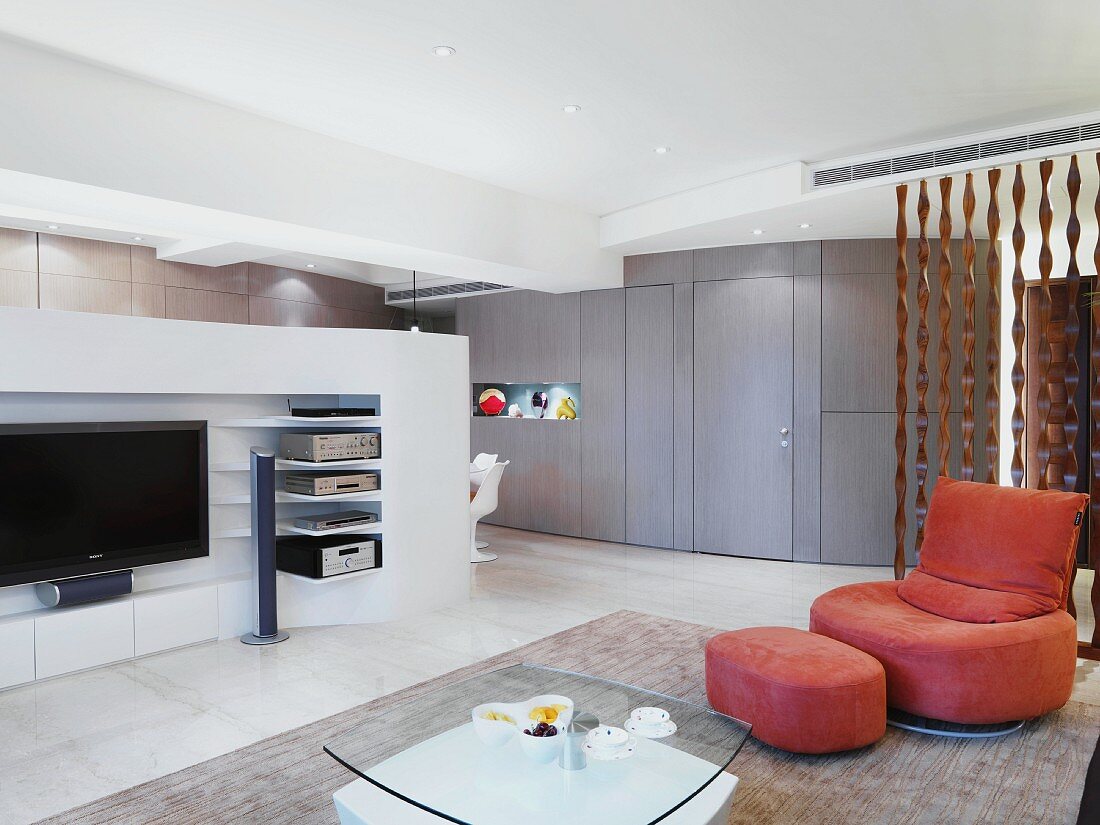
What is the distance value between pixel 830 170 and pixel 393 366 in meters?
3.12

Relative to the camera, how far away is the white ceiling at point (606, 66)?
124 inches

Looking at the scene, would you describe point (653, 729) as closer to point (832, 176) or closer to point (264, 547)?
point (264, 547)

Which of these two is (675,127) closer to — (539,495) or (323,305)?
(539,495)

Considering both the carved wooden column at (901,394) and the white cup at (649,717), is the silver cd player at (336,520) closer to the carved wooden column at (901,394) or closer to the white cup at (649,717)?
the white cup at (649,717)

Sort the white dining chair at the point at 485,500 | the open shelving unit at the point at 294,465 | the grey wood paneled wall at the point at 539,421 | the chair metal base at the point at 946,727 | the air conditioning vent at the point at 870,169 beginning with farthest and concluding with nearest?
1. the grey wood paneled wall at the point at 539,421
2. the white dining chair at the point at 485,500
3. the air conditioning vent at the point at 870,169
4. the open shelving unit at the point at 294,465
5. the chair metal base at the point at 946,727

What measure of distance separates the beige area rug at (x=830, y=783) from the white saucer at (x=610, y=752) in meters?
0.56

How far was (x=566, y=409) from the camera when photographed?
7.70 meters

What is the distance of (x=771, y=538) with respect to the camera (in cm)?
649

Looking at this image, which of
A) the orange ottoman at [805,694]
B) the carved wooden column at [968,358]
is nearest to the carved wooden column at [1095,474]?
the carved wooden column at [968,358]

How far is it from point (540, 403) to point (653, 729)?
18.9 ft

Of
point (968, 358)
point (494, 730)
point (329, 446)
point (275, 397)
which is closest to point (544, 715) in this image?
point (494, 730)

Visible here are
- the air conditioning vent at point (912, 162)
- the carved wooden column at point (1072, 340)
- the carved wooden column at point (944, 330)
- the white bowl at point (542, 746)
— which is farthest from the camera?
the air conditioning vent at point (912, 162)

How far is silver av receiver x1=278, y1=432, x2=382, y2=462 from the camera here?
447 centimetres

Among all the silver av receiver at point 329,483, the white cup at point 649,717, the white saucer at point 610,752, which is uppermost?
the silver av receiver at point 329,483
